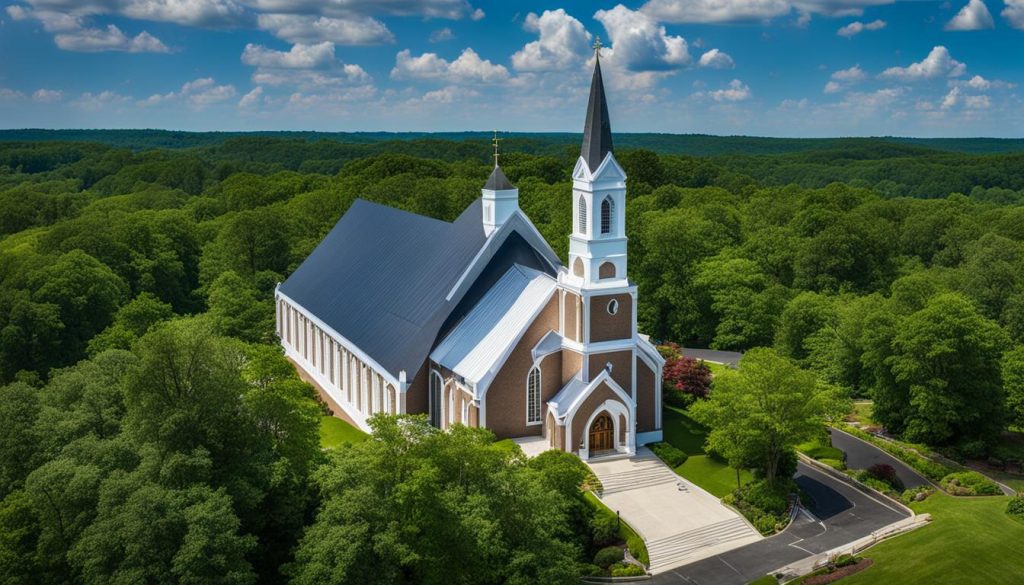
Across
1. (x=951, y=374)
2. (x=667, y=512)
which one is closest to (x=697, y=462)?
(x=667, y=512)

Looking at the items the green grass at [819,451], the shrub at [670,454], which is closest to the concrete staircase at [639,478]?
the shrub at [670,454]

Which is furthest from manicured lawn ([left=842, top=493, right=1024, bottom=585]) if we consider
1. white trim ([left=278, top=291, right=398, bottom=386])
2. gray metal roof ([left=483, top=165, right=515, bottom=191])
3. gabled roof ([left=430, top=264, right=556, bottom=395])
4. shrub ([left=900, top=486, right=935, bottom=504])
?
gray metal roof ([left=483, top=165, right=515, bottom=191])

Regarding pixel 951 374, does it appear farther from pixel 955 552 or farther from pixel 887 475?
pixel 955 552

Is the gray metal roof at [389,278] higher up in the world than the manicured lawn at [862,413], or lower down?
higher up

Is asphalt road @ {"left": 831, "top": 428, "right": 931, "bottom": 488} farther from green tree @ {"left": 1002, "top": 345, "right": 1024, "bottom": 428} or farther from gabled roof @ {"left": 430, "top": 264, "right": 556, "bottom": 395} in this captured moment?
gabled roof @ {"left": 430, "top": 264, "right": 556, "bottom": 395}

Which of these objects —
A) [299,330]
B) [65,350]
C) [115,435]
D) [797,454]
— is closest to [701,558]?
[797,454]

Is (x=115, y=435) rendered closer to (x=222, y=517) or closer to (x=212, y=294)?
(x=222, y=517)

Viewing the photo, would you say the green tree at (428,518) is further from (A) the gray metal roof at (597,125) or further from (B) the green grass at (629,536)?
(A) the gray metal roof at (597,125)
